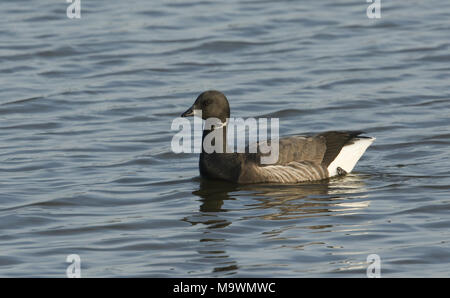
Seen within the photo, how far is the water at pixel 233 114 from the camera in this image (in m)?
10.2

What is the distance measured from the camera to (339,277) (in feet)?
30.3

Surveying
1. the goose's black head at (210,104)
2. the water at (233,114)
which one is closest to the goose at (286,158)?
the goose's black head at (210,104)

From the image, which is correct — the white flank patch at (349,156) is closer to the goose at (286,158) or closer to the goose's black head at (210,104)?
the goose at (286,158)

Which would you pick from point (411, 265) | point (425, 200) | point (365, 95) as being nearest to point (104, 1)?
point (365, 95)

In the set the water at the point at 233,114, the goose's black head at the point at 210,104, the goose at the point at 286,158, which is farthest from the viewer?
the goose's black head at the point at 210,104

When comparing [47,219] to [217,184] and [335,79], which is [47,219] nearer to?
[217,184]

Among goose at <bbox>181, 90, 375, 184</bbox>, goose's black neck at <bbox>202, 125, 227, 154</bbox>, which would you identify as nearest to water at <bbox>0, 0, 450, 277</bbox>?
goose at <bbox>181, 90, 375, 184</bbox>

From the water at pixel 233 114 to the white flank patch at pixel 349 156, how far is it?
213 mm

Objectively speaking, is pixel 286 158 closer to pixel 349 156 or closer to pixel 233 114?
pixel 349 156

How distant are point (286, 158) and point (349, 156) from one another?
92cm

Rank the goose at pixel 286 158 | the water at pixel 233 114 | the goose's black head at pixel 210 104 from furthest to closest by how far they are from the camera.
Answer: the goose's black head at pixel 210 104, the goose at pixel 286 158, the water at pixel 233 114

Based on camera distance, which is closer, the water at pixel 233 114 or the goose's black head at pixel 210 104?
the water at pixel 233 114

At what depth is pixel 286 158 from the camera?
13.0 m

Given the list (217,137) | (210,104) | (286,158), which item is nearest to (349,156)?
(286,158)
